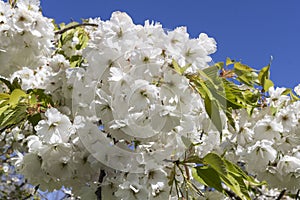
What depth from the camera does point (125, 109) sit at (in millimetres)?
1269

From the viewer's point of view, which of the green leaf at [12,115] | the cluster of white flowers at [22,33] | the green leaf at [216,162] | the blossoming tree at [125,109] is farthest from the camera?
the cluster of white flowers at [22,33]

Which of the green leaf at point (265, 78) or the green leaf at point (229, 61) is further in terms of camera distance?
the green leaf at point (265, 78)

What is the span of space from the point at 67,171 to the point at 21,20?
65 centimetres

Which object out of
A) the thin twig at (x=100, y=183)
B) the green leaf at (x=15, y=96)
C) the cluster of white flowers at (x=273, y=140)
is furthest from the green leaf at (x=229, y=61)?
the green leaf at (x=15, y=96)

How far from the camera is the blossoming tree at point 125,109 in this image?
4.19 ft

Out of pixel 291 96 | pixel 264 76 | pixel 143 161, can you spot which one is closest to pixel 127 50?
pixel 143 161

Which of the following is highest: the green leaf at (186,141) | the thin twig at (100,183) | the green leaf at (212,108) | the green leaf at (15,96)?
the green leaf at (15,96)

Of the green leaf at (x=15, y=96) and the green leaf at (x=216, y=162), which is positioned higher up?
the green leaf at (x=15, y=96)

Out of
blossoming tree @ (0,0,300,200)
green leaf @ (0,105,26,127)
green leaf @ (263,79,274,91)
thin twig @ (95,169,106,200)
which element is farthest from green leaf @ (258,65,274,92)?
green leaf @ (0,105,26,127)

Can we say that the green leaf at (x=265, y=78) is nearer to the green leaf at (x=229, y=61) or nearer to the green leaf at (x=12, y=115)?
the green leaf at (x=229, y=61)

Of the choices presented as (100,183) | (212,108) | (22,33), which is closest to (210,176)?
(212,108)

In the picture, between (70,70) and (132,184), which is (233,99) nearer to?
(132,184)

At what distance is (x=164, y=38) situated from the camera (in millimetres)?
1352

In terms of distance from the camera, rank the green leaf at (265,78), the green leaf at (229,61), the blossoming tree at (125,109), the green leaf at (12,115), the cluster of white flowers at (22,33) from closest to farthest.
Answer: the blossoming tree at (125,109), the green leaf at (12,115), the cluster of white flowers at (22,33), the green leaf at (229,61), the green leaf at (265,78)
